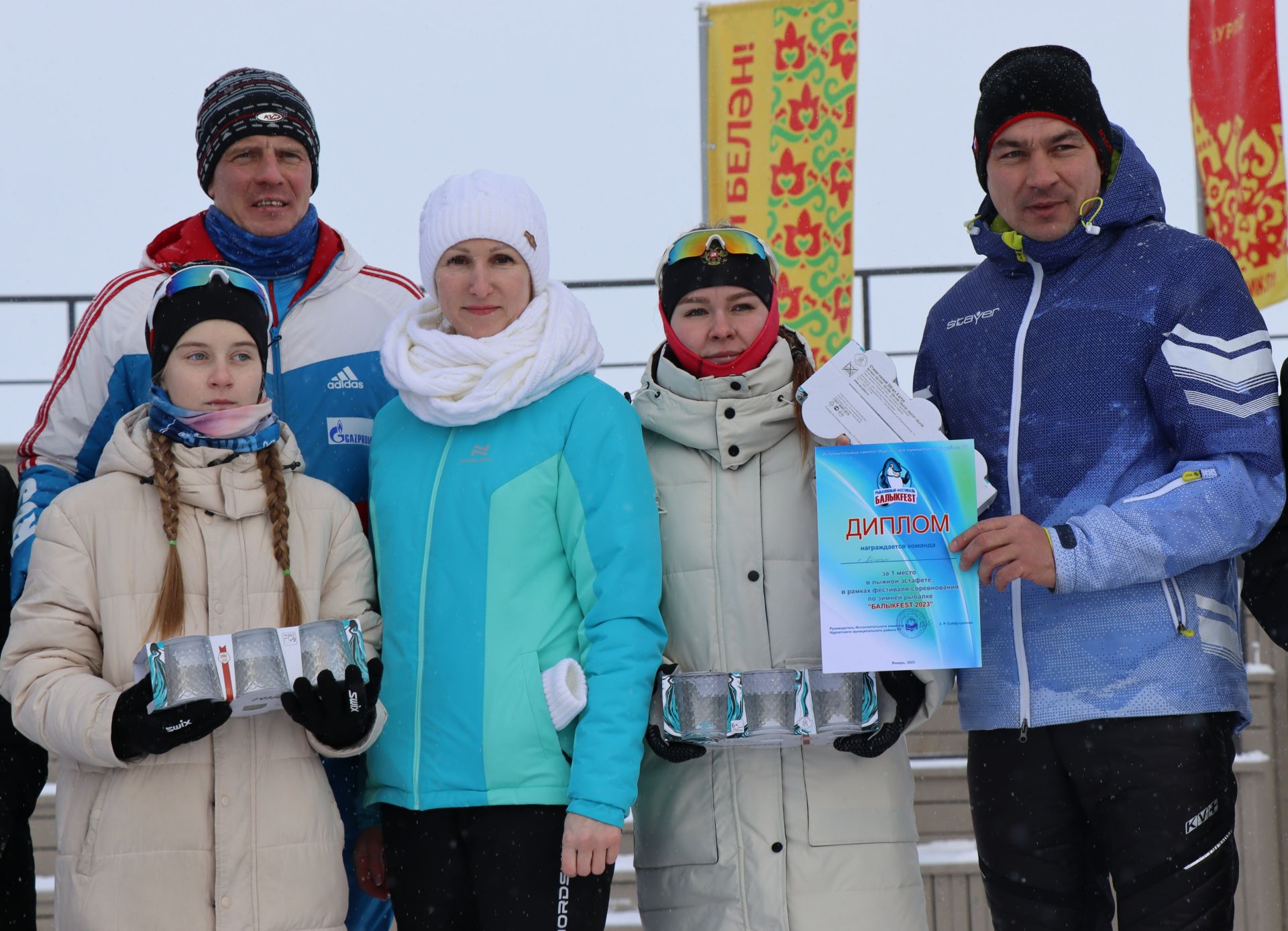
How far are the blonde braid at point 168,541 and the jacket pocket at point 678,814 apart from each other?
38.7 inches

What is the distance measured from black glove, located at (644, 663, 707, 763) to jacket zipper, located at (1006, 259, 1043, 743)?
0.66 metres

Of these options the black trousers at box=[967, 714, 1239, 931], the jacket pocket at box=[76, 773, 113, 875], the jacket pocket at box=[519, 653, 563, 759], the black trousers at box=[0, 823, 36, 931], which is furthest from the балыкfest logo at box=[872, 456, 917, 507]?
the black trousers at box=[0, 823, 36, 931]

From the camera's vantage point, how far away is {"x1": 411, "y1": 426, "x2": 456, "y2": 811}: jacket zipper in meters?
2.51

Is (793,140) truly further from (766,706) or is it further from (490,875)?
(490,875)

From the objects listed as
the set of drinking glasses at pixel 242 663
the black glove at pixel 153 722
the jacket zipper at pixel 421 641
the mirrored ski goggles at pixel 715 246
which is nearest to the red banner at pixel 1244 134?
the mirrored ski goggles at pixel 715 246

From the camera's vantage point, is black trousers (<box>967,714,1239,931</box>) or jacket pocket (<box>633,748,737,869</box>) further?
jacket pocket (<box>633,748,737,869</box>)

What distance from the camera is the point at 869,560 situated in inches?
100

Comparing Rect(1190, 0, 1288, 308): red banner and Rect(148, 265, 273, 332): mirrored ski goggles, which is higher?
Rect(1190, 0, 1288, 308): red banner

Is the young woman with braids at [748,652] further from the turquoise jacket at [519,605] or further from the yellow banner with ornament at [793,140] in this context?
the yellow banner with ornament at [793,140]

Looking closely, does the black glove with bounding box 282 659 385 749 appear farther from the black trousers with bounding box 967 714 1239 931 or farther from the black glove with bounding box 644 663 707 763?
the black trousers with bounding box 967 714 1239 931

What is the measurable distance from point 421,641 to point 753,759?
71 cm

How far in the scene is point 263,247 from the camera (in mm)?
3131

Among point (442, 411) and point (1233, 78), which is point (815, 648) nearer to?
point (442, 411)

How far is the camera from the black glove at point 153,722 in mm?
2275
